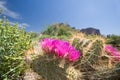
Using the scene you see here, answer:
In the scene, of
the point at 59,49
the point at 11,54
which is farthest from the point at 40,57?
the point at 11,54

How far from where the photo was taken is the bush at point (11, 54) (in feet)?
17.0

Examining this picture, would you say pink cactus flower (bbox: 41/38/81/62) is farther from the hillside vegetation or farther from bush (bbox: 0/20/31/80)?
bush (bbox: 0/20/31/80)

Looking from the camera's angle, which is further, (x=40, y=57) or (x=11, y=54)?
(x=11, y=54)

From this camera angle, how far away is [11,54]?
207 inches

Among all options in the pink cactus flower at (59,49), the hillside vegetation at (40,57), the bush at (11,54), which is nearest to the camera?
the pink cactus flower at (59,49)

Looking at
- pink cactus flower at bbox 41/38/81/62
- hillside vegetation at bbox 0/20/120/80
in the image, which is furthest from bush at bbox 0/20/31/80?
pink cactus flower at bbox 41/38/81/62

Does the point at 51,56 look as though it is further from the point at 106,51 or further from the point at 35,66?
the point at 106,51

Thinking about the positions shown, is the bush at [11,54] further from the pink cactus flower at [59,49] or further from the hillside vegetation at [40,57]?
Result: the pink cactus flower at [59,49]

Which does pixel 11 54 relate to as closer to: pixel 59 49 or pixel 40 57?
pixel 40 57

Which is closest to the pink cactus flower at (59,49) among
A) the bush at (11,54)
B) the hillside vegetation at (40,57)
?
the hillside vegetation at (40,57)

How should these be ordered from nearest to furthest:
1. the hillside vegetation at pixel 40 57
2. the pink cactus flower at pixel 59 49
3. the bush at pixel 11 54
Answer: the pink cactus flower at pixel 59 49 < the hillside vegetation at pixel 40 57 < the bush at pixel 11 54

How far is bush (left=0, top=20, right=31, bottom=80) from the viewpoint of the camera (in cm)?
517

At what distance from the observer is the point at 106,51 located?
577cm

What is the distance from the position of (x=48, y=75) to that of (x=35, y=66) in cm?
25
